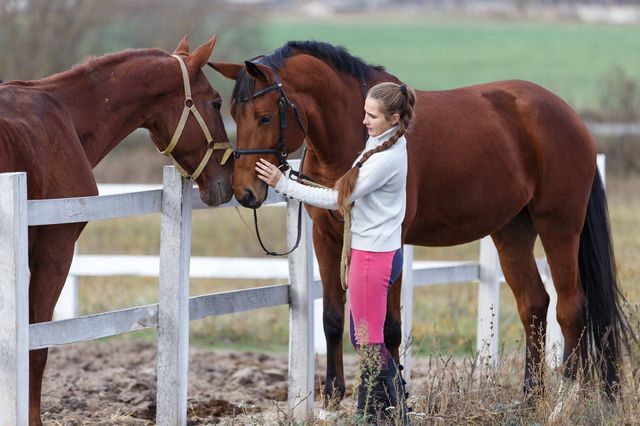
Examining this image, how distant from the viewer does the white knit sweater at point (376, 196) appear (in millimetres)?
4637

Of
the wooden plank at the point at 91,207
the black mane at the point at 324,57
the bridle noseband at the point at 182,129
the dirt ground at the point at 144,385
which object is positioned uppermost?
the black mane at the point at 324,57

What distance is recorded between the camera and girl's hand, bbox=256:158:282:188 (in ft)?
15.6

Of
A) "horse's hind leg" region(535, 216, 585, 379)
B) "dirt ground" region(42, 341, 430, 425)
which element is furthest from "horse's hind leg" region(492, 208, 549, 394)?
"dirt ground" region(42, 341, 430, 425)

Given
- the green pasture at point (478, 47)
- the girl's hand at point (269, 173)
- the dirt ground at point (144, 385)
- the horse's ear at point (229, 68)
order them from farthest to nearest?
1. the green pasture at point (478, 47)
2. the dirt ground at point (144, 385)
3. the horse's ear at point (229, 68)
4. the girl's hand at point (269, 173)

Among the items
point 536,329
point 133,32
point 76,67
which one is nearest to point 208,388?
point 536,329

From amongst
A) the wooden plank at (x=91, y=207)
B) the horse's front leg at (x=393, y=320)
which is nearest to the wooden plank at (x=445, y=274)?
the horse's front leg at (x=393, y=320)

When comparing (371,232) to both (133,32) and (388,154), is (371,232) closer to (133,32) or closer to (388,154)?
(388,154)

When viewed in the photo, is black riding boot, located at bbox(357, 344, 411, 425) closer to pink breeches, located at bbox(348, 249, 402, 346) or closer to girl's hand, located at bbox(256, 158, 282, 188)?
pink breeches, located at bbox(348, 249, 402, 346)

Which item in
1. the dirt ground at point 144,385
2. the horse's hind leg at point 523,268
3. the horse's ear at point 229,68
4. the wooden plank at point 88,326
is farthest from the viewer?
the horse's hind leg at point 523,268

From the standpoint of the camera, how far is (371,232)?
4.69m

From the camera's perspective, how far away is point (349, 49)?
21984mm

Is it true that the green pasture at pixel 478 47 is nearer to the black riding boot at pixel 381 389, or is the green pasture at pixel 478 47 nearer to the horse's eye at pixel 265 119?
the horse's eye at pixel 265 119

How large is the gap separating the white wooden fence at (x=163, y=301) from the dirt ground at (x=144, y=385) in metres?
0.37

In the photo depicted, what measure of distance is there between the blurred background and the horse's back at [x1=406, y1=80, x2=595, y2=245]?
0.74m
